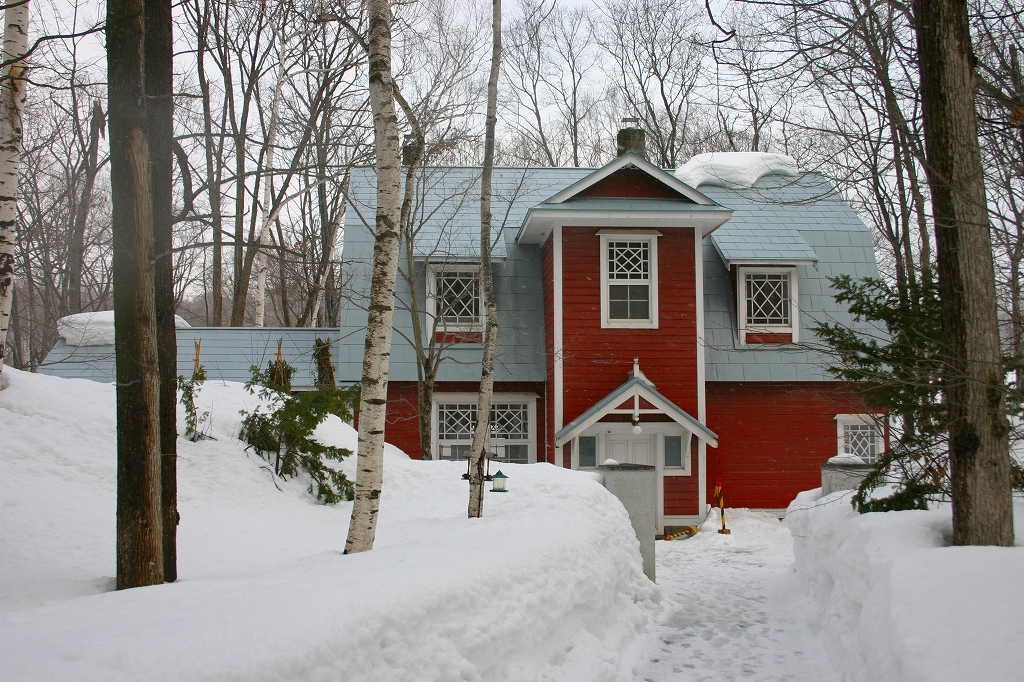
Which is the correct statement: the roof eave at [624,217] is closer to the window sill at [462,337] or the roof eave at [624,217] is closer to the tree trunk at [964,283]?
the window sill at [462,337]

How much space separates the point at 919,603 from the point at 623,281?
408 inches

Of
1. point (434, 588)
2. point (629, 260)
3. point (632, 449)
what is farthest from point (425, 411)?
point (434, 588)

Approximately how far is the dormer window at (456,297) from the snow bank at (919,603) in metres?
8.80

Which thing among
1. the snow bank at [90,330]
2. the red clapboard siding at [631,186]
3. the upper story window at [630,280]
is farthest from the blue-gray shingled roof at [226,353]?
the red clapboard siding at [631,186]

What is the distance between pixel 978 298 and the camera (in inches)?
252

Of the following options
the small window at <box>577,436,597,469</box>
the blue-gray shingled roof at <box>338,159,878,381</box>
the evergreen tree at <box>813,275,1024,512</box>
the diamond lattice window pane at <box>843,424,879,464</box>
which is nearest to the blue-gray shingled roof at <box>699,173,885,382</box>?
the blue-gray shingled roof at <box>338,159,878,381</box>

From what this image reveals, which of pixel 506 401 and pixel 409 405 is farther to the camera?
pixel 506 401

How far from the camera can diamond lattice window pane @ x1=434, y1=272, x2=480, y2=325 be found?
15961mm

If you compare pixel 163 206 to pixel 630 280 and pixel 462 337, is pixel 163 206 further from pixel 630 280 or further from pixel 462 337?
pixel 630 280

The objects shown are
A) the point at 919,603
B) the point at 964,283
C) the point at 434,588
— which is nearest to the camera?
the point at 434,588

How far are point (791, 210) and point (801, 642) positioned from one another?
39.0 feet

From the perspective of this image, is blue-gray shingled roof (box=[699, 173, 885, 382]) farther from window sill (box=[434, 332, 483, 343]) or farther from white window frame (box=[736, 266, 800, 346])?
window sill (box=[434, 332, 483, 343])

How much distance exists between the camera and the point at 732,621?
28.8ft

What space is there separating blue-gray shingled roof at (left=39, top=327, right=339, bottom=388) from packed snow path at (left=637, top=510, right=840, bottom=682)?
747 cm
